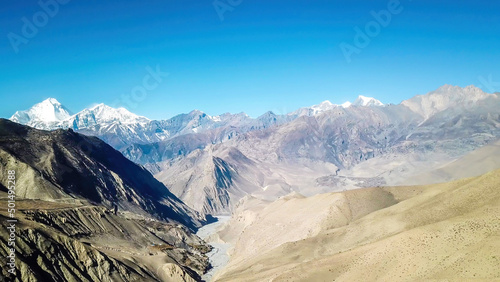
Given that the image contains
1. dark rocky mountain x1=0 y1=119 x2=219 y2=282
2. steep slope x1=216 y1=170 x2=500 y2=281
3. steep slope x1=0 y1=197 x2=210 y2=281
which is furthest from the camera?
dark rocky mountain x1=0 y1=119 x2=219 y2=282

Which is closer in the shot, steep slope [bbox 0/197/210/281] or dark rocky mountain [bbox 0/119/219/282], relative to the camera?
steep slope [bbox 0/197/210/281]

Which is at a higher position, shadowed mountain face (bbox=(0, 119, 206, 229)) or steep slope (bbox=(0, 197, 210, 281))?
shadowed mountain face (bbox=(0, 119, 206, 229))

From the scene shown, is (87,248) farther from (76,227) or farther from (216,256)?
(216,256)

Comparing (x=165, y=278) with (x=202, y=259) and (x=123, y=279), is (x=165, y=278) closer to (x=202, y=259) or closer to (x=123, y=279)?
(x=123, y=279)

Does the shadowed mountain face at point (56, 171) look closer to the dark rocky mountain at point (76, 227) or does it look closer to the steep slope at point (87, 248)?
the dark rocky mountain at point (76, 227)

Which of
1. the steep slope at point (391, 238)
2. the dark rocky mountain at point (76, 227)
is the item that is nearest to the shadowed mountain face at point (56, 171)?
the dark rocky mountain at point (76, 227)

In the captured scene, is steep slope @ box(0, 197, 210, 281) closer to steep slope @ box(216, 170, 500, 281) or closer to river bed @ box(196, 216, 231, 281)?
river bed @ box(196, 216, 231, 281)

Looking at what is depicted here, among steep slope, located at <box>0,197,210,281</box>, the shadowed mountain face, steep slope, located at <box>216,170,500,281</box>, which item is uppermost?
the shadowed mountain face

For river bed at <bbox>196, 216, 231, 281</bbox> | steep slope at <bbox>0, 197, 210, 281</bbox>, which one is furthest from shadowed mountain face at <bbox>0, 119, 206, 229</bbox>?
river bed at <bbox>196, 216, 231, 281</bbox>
